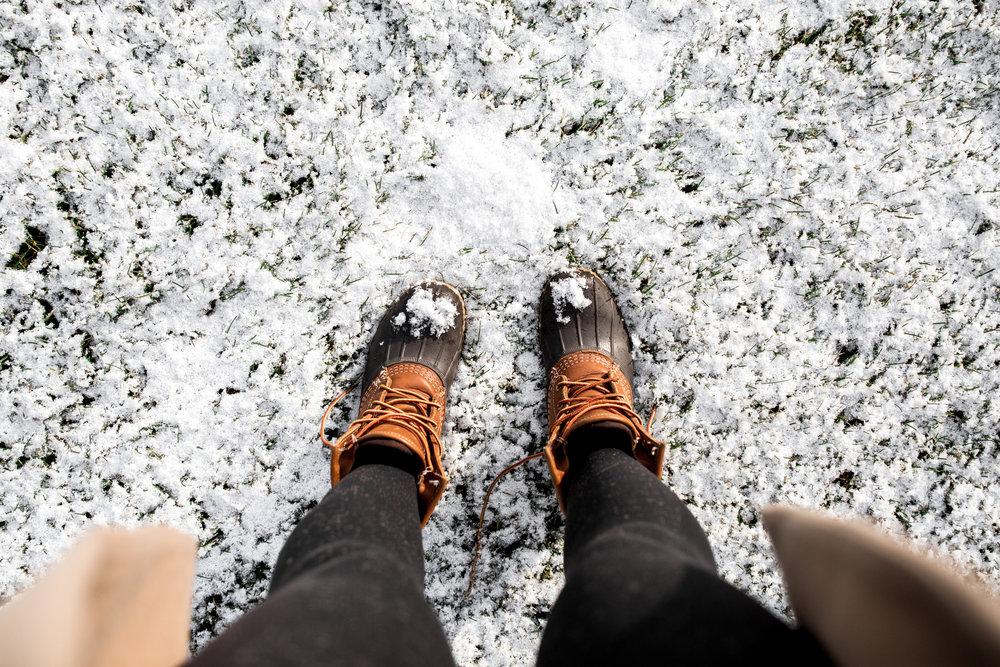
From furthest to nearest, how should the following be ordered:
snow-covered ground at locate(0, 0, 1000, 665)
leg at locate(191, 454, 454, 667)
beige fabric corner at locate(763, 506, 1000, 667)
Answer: snow-covered ground at locate(0, 0, 1000, 665), leg at locate(191, 454, 454, 667), beige fabric corner at locate(763, 506, 1000, 667)

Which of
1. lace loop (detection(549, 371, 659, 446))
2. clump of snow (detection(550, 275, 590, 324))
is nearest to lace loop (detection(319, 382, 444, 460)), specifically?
lace loop (detection(549, 371, 659, 446))

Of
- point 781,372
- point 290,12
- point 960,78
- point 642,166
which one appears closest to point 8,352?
point 290,12

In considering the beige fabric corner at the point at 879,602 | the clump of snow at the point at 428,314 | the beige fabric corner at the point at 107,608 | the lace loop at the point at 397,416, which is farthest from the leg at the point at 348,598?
the beige fabric corner at the point at 879,602

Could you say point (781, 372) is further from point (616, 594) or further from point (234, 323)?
point (234, 323)

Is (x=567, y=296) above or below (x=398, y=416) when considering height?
above

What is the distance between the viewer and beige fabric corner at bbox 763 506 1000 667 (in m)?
0.68

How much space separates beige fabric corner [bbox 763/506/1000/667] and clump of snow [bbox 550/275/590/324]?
3.40ft

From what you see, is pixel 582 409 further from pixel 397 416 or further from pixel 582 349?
pixel 397 416

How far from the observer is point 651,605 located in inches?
37.9

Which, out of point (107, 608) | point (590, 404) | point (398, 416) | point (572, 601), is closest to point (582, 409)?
point (590, 404)

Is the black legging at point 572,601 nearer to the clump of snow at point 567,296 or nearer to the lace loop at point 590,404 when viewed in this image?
the lace loop at point 590,404

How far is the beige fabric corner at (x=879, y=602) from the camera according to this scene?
0.68 m

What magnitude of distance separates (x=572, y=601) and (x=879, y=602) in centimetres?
53

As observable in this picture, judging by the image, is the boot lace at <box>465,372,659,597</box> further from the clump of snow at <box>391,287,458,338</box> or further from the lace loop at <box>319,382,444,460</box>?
the clump of snow at <box>391,287,458,338</box>
